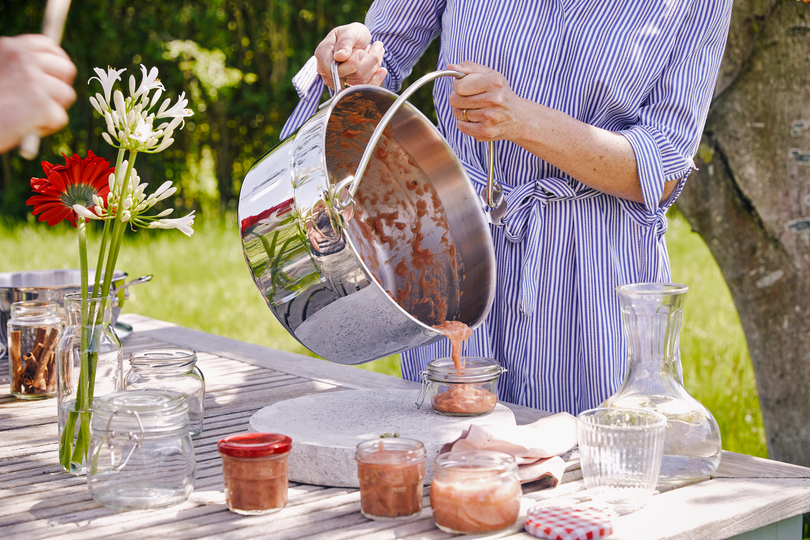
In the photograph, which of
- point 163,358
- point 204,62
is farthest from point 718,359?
point 204,62

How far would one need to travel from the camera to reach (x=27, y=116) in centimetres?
78

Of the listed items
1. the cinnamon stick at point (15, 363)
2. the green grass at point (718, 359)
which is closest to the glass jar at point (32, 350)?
the cinnamon stick at point (15, 363)

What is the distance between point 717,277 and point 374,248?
4.50 metres

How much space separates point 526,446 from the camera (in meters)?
1.11

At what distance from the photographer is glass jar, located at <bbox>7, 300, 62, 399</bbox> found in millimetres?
1567

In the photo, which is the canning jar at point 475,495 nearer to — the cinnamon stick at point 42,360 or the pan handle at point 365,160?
the pan handle at point 365,160

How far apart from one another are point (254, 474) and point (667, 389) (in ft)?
1.73

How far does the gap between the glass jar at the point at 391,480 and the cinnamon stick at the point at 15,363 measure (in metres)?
0.87

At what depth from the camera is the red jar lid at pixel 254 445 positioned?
0.97 m

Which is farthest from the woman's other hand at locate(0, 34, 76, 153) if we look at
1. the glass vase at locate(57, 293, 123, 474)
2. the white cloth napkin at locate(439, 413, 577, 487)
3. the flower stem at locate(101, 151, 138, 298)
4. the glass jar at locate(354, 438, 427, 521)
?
the white cloth napkin at locate(439, 413, 577, 487)

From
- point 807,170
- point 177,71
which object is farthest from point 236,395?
point 177,71

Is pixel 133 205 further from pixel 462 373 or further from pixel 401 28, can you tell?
pixel 401 28

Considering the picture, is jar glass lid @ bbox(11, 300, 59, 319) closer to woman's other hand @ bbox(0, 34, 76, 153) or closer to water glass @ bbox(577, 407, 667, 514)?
woman's other hand @ bbox(0, 34, 76, 153)

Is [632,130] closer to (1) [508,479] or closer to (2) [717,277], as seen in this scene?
(1) [508,479]
